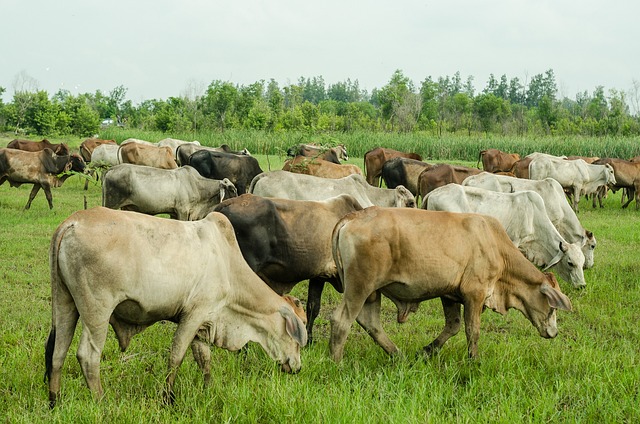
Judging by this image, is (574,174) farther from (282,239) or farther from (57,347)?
(57,347)

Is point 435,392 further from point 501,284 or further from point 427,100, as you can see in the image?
point 427,100

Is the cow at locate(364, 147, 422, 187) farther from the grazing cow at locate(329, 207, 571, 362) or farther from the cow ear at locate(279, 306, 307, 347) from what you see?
the cow ear at locate(279, 306, 307, 347)

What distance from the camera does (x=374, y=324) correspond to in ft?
21.0

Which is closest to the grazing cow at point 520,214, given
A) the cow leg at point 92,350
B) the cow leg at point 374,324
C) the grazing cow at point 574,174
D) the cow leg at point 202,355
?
the cow leg at point 374,324

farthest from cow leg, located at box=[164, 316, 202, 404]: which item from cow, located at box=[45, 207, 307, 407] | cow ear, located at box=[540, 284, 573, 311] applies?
cow ear, located at box=[540, 284, 573, 311]

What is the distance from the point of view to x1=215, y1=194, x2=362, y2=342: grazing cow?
7227 millimetres

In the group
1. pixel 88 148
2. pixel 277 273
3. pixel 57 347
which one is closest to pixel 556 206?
pixel 277 273

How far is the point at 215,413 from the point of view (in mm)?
4723

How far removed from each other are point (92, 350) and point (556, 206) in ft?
29.4

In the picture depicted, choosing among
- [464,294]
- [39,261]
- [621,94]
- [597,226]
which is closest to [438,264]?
[464,294]

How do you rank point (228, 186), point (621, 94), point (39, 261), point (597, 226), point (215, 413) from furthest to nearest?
point (621, 94)
point (597, 226)
point (228, 186)
point (39, 261)
point (215, 413)

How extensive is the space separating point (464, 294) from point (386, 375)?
4.14 feet

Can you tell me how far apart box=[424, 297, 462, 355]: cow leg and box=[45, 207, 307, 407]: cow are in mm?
1575

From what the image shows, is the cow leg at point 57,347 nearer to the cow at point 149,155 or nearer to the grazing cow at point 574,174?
the cow at point 149,155
